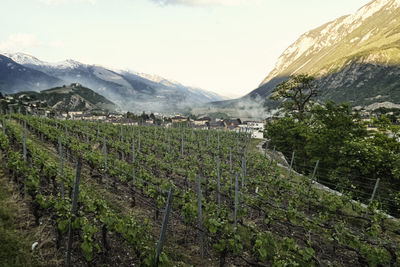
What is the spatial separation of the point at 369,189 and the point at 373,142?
3566mm

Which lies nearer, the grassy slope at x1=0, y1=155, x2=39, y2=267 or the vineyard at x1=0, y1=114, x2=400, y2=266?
the grassy slope at x1=0, y1=155, x2=39, y2=267

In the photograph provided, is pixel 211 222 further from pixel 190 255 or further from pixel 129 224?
pixel 129 224

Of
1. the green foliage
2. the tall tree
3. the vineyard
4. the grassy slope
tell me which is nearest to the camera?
A: the grassy slope

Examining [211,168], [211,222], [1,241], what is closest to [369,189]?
[211,168]

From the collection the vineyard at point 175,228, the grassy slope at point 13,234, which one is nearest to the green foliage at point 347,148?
the vineyard at point 175,228

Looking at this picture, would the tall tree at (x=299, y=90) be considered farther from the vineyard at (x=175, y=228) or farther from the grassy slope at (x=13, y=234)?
the grassy slope at (x=13, y=234)

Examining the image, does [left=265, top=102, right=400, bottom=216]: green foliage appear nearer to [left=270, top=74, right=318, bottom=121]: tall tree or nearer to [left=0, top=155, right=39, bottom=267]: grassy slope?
[left=270, top=74, right=318, bottom=121]: tall tree

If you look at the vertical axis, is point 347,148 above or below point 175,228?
above

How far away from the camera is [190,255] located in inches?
266

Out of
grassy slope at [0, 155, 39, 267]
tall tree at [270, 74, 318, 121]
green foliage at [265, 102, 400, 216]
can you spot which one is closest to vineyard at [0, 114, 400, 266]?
grassy slope at [0, 155, 39, 267]

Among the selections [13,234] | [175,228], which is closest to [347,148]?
[175,228]

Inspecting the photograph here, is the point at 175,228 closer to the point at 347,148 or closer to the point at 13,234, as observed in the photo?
the point at 13,234

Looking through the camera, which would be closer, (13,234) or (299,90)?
(13,234)

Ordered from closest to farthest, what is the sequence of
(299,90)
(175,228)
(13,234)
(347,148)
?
(13,234) → (175,228) → (347,148) → (299,90)
